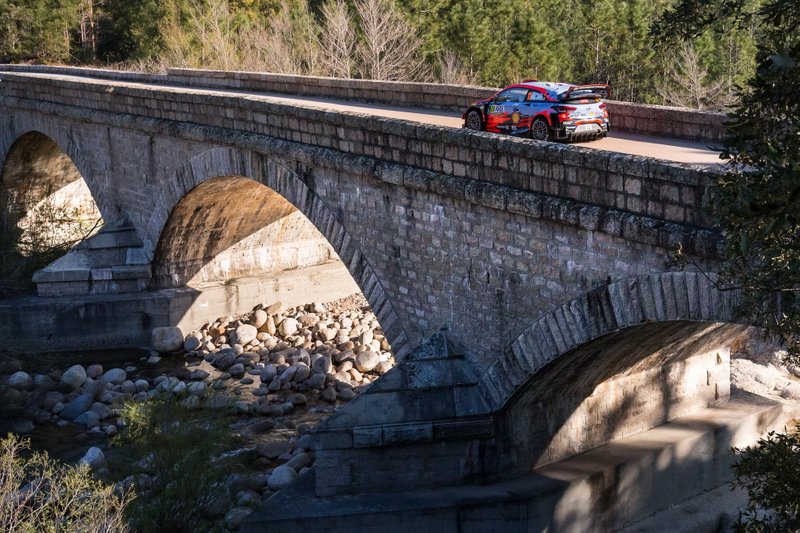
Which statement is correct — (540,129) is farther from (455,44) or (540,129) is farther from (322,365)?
(455,44)

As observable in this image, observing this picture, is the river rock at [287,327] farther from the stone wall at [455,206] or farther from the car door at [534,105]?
the car door at [534,105]

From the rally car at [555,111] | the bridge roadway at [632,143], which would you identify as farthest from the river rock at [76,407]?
the rally car at [555,111]

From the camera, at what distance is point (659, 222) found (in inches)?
347

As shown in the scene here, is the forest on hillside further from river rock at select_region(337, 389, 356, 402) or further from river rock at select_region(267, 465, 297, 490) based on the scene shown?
river rock at select_region(267, 465, 297, 490)

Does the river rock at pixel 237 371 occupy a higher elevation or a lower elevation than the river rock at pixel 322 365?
lower

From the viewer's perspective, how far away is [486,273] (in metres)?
11.2

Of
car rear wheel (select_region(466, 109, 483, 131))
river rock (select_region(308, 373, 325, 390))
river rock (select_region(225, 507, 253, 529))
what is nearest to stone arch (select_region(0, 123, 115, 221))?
river rock (select_region(308, 373, 325, 390))

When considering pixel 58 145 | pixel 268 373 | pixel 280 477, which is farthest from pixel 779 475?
pixel 58 145

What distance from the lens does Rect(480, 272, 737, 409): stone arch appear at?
8.32 metres

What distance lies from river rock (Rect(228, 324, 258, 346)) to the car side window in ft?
29.2

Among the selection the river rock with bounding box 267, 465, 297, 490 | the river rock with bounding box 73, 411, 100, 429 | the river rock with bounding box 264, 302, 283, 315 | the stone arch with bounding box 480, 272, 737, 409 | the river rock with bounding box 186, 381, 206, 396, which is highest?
the stone arch with bounding box 480, 272, 737, 409

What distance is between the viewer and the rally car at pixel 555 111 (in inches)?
497

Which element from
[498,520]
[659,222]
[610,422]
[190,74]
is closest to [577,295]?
[659,222]

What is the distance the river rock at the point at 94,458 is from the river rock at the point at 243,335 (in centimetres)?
559
